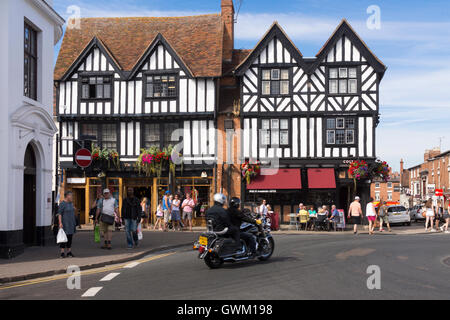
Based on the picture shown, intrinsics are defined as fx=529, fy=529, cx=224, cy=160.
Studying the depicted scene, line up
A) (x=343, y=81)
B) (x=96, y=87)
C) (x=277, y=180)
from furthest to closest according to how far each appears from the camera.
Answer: (x=96, y=87) → (x=343, y=81) → (x=277, y=180)

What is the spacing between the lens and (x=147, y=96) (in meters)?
27.9

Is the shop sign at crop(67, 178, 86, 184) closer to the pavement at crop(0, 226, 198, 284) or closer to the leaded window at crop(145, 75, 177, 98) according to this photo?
the leaded window at crop(145, 75, 177, 98)

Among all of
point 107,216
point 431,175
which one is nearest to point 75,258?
point 107,216

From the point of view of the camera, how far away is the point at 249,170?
2709cm

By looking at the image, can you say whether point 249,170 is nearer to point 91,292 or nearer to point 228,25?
point 228,25

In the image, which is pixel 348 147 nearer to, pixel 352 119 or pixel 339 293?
pixel 352 119

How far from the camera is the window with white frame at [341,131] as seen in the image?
90.3ft

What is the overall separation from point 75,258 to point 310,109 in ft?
58.0

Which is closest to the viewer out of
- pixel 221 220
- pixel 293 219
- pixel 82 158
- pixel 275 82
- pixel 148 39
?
pixel 221 220

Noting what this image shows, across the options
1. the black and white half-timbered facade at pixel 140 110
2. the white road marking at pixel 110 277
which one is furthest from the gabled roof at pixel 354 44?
the white road marking at pixel 110 277

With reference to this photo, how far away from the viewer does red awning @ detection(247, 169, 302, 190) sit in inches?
1063

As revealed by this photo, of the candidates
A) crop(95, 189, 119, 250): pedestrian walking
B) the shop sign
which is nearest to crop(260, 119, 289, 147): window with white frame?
the shop sign

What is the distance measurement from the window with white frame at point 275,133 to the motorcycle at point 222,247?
16299 mm

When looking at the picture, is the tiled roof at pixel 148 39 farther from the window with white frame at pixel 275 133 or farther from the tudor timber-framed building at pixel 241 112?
the window with white frame at pixel 275 133
